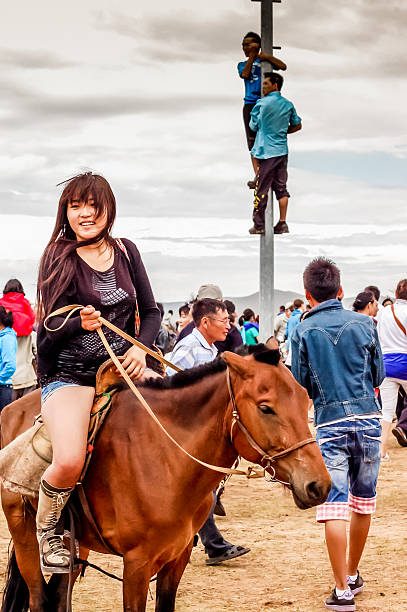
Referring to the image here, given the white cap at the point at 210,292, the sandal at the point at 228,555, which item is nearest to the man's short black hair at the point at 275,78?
the white cap at the point at 210,292

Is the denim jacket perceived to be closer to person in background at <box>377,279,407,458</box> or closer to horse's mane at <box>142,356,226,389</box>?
horse's mane at <box>142,356,226,389</box>

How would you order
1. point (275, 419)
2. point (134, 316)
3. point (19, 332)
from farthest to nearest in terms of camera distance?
point (19, 332) → point (134, 316) → point (275, 419)

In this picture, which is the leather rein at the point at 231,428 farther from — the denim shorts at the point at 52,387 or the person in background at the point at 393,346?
the person in background at the point at 393,346

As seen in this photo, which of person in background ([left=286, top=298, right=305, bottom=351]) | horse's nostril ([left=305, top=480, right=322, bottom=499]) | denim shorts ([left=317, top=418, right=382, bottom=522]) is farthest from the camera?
person in background ([left=286, top=298, right=305, bottom=351])

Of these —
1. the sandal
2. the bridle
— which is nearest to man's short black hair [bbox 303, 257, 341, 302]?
the bridle

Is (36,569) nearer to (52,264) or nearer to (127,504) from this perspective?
(127,504)

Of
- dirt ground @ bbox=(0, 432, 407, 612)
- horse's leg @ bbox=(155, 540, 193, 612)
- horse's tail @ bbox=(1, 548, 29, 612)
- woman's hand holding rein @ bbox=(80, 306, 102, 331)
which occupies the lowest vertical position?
A: dirt ground @ bbox=(0, 432, 407, 612)

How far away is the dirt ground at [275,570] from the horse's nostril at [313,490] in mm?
1513

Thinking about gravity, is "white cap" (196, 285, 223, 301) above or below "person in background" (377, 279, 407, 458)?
above

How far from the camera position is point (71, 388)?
435cm

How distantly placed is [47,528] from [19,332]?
8.12 metres

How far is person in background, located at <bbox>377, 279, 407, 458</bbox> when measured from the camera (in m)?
11.3

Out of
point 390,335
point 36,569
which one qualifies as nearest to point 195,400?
point 36,569

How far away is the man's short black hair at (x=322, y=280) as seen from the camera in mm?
6109
